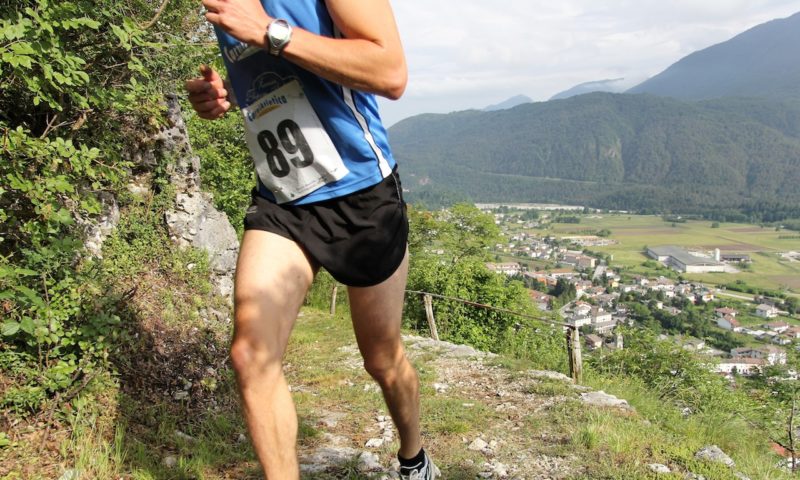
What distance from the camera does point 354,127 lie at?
1869mm

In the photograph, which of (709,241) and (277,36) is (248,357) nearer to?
(277,36)

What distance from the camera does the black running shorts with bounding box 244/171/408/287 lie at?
6.19 feet

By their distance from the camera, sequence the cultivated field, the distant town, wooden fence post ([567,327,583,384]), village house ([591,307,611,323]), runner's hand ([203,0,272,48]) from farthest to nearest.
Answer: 1. the cultivated field
2. village house ([591,307,611,323])
3. the distant town
4. wooden fence post ([567,327,583,384])
5. runner's hand ([203,0,272,48])

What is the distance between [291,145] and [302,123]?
3.5 inches

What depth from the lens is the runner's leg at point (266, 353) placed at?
5.48 ft

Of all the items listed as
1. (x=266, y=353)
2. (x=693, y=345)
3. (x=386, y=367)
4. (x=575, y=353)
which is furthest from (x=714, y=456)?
(x=693, y=345)

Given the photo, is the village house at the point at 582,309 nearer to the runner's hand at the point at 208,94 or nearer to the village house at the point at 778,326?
the village house at the point at 778,326

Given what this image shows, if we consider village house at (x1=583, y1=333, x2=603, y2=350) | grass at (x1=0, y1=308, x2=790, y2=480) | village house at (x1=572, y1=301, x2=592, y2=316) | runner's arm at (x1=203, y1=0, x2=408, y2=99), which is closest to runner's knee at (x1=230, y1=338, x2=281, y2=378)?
runner's arm at (x1=203, y1=0, x2=408, y2=99)

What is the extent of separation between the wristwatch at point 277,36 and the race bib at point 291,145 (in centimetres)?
23

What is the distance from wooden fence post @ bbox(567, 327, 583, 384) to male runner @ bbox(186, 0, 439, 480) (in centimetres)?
456

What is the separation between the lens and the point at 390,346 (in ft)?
7.20

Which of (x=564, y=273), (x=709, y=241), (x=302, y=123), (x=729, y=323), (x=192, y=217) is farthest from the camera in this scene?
(x=709, y=241)

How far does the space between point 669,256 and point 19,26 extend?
7608 cm

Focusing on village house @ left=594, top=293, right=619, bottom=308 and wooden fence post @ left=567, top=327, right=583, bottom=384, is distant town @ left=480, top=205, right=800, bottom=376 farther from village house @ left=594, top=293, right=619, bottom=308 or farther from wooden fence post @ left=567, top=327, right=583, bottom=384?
wooden fence post @ left=567, top=327, right=583, bottom=384
